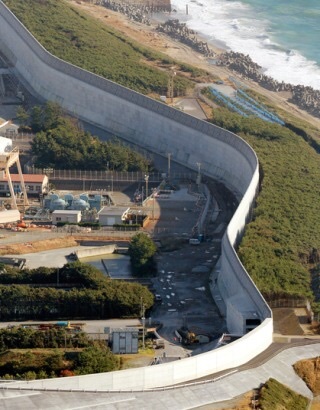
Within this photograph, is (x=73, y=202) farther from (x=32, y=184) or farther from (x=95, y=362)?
(x=95, y=362)

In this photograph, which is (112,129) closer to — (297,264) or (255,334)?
(297,264)

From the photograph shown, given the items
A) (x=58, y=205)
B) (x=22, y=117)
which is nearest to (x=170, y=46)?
(x=22, y=117)

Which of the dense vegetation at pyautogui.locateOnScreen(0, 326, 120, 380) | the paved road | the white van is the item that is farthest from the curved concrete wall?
the white van

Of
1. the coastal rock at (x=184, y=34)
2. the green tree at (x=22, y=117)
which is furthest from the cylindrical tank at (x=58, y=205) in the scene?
the coastal rock at (x=184, y=34)

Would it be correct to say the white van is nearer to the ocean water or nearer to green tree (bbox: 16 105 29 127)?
green tree (bbox: 16 105 29 127)

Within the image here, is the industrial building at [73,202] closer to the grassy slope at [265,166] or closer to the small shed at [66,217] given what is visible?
the small shed at [66,217]

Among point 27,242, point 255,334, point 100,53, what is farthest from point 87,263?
point 100,53
